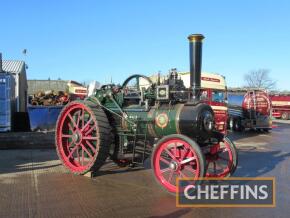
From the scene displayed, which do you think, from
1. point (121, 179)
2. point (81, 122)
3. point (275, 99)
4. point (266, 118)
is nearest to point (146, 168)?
point (121, 179)

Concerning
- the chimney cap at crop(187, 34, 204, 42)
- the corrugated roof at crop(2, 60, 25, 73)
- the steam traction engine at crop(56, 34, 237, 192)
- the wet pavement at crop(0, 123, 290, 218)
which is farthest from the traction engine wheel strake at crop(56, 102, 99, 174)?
the corrugated roof at crop(2, 60, 25, 73)

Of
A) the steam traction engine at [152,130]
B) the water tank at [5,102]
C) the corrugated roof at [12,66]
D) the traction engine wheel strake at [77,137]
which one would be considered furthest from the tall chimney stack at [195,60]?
the corrugated roof at [12,66]

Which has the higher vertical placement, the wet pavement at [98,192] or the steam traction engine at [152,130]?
the steam traction engine at [152,130]

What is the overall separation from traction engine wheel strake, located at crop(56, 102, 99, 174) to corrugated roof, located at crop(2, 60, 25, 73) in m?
16.5

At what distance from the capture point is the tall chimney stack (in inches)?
293

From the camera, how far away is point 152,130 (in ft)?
24.7

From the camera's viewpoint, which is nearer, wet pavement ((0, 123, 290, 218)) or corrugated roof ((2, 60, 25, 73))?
wet pavement ((0, 123, 290, 218))

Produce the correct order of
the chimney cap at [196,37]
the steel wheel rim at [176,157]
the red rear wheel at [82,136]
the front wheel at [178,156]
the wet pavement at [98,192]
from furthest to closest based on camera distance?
the red rear wheel at [82,136]
the chimney cap at [196,37]
the steel wheel rim at [176,157]
the front wheel at [178,156]
the wet pavement at [98,192]

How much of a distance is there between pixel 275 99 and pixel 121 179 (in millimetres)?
30930

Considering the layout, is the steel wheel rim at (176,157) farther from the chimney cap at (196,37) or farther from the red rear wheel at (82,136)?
the chimney cap at (196,37)

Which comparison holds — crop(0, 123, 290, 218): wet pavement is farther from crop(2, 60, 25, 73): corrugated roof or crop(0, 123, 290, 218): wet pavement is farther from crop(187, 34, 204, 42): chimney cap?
crop(2, 60, 25, 73): corrugated roof

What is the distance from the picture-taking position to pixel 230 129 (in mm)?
23703

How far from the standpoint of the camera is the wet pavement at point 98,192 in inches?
223

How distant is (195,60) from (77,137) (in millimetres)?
2815
